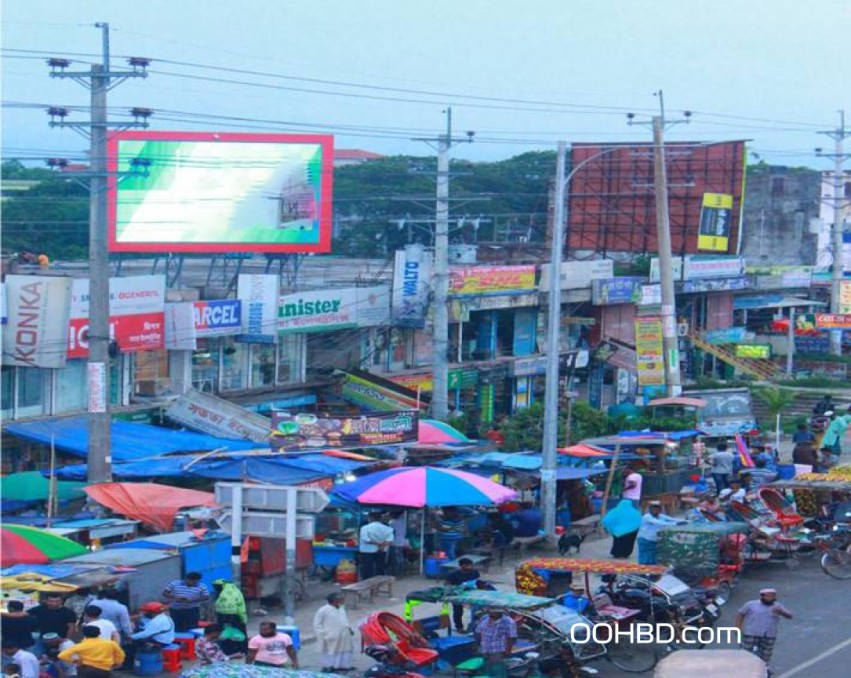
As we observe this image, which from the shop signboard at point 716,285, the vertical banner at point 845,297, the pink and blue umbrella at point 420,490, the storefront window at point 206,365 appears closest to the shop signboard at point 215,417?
the storefront window at point 206,365

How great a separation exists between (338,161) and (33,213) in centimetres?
7260

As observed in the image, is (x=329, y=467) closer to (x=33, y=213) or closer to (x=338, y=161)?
(x=33, y=213)

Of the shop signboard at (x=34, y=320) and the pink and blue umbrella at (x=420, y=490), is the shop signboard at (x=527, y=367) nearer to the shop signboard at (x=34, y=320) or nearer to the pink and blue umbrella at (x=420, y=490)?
the shop signboard at (x=34, y=320)

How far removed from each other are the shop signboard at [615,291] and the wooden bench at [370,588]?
28.8 m

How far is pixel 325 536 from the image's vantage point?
23.4 meters

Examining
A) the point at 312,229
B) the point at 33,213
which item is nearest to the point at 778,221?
the point at 33,213

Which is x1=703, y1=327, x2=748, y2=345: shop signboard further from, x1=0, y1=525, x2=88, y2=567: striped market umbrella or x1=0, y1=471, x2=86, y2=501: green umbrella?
x1=0, y1=525, x2=88, y2=567: striped market umbrella

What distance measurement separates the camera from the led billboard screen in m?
39.2

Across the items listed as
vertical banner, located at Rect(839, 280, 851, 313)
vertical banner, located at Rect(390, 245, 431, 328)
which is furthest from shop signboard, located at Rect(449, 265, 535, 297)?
vertical banner, located at Rect(839, 280, 851, 313)

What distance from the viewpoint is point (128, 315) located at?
105 feet

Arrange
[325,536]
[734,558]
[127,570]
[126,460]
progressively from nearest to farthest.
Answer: [127,570], [734,558], [325,536], [126,460]

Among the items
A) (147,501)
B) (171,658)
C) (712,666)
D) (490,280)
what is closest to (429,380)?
(490,280)

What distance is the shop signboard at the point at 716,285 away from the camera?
55.4 m

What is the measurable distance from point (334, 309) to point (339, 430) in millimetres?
11210
